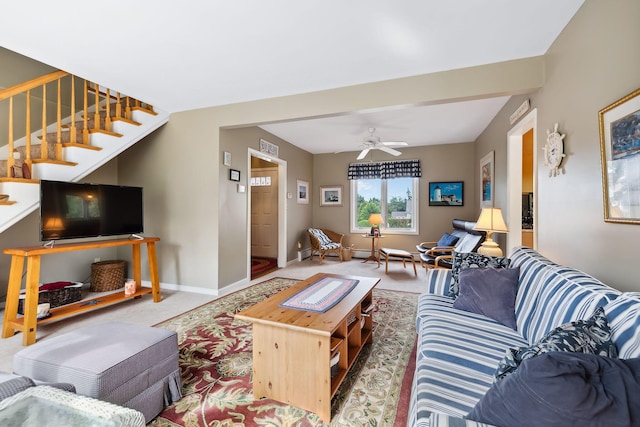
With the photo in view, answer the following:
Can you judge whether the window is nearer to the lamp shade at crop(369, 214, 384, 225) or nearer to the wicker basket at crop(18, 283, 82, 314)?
the lamp shade at crop(369, 214, 384, 225)

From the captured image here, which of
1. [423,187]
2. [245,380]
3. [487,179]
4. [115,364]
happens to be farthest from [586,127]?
[423,187]

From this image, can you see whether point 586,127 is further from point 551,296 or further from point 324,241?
point 324,241

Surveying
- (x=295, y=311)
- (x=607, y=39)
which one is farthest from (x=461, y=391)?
(x=607, y=39)

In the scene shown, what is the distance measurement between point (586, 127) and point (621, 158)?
46 cm

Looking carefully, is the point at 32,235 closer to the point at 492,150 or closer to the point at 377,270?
the point at 377,270

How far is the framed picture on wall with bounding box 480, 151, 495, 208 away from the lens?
4.26m

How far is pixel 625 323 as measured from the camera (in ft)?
3.16

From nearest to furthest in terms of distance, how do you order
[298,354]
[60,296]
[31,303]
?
[298,354], [31,303], [60,296]

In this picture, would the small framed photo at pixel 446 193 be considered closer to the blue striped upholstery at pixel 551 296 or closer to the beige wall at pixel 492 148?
the beige wall at pixel 492 148

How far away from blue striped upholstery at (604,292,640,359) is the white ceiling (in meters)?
1.89

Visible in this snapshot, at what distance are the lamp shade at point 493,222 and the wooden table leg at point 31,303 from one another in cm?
422

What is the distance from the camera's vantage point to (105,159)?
3.33 metres

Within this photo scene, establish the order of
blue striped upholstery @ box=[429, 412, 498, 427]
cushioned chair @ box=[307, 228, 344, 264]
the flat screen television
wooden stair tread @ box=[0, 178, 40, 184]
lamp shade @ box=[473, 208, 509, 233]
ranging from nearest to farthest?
blue striped upholstery @ box=[429, 412, 498, 427] → wooden stair tread @ box=[0, 178, 40, 184] → the flat screen television → lamp shade @ box=[473, 208, 509, 233] → cushioned chair @ box=[307, 228, 344, 264]

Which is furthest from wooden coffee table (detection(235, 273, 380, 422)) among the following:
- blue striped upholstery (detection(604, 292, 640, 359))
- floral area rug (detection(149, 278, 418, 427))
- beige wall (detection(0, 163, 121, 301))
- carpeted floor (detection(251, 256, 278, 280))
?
beige wall (detection(0, 163, 121, 301))
